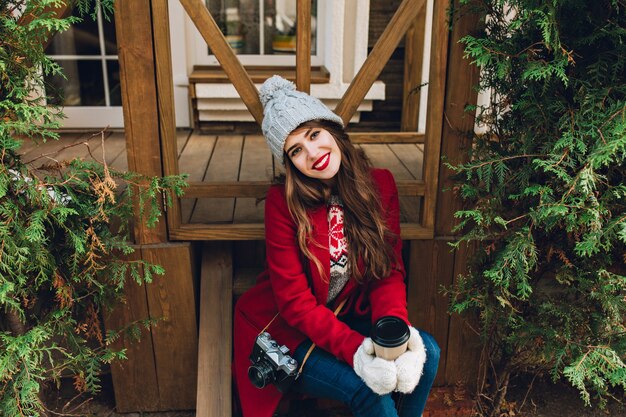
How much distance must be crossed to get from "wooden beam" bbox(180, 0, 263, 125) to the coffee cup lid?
86 centimetres

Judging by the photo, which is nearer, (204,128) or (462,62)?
(462,62)

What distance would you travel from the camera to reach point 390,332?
6.53ft

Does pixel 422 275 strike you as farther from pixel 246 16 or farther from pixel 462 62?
pixel 246 16

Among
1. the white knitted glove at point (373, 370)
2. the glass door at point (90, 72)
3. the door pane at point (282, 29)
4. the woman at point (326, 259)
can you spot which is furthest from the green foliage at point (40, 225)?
the door pane at point (282, 29)

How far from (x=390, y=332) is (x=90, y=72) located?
3.10 meters

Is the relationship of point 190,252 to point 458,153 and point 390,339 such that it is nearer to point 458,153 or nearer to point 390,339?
point 390,339

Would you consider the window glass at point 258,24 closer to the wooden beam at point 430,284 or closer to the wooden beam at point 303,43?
the wooden beam at point 303,43

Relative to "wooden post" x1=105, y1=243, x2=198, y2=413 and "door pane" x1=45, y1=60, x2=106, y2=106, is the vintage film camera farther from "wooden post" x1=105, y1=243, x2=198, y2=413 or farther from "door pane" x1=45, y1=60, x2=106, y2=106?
"door pane" x1=45, y1=60, x2=106, y2=106

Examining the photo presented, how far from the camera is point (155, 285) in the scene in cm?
258

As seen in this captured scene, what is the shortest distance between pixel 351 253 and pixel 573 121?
32.6 inches

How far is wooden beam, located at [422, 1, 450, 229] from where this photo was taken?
232cm

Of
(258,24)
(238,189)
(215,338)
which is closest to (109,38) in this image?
(258,24)

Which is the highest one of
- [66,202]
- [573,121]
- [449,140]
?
[573,121]

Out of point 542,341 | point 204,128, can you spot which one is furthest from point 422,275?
point 204,128
